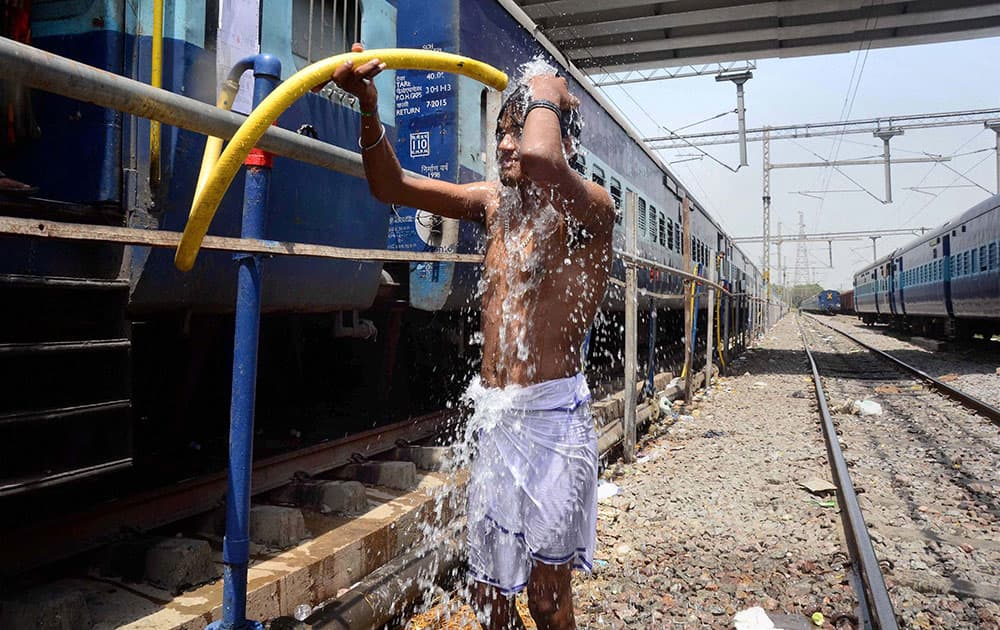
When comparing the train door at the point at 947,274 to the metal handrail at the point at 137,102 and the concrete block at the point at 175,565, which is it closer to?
the metal handrail at the point at 137,102

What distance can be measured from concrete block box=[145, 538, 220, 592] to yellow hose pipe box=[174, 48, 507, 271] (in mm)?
1072

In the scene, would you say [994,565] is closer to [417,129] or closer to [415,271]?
[415,271]

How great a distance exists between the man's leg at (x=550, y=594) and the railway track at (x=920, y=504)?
1.66m

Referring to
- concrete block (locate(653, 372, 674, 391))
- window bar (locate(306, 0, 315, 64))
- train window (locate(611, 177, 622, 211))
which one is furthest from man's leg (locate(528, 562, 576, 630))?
concrete block (locate(653, 372, 674, 391))

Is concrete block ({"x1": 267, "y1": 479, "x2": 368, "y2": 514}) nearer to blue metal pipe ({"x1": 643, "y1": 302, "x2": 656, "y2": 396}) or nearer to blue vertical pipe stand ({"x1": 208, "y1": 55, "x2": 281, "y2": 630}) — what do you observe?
blue vertical pipe stand ({"x1": 208, "y1": 55, "x2": 281, "y2": 630})

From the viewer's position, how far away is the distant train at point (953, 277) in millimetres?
13391

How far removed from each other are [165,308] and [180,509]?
0.84 metres

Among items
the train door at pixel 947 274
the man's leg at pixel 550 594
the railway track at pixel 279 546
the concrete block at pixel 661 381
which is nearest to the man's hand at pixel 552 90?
the man's leg at pixel 550 594

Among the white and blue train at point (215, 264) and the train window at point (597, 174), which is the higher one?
the train window at point (597, 174)

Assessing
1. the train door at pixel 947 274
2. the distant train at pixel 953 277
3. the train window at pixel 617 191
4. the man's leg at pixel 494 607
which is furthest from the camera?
the train door at pixel 947 274

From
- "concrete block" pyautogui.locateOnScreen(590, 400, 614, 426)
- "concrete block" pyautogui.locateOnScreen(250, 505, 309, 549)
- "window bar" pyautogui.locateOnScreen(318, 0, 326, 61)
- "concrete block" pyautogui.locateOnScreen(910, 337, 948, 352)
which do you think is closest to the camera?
"concrete block" pyautogui.locateOnScreen(250, 505, 309, 549)

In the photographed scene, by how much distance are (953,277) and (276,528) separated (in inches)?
721

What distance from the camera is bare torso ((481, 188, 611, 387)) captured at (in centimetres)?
198

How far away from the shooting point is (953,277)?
53.3 feet
